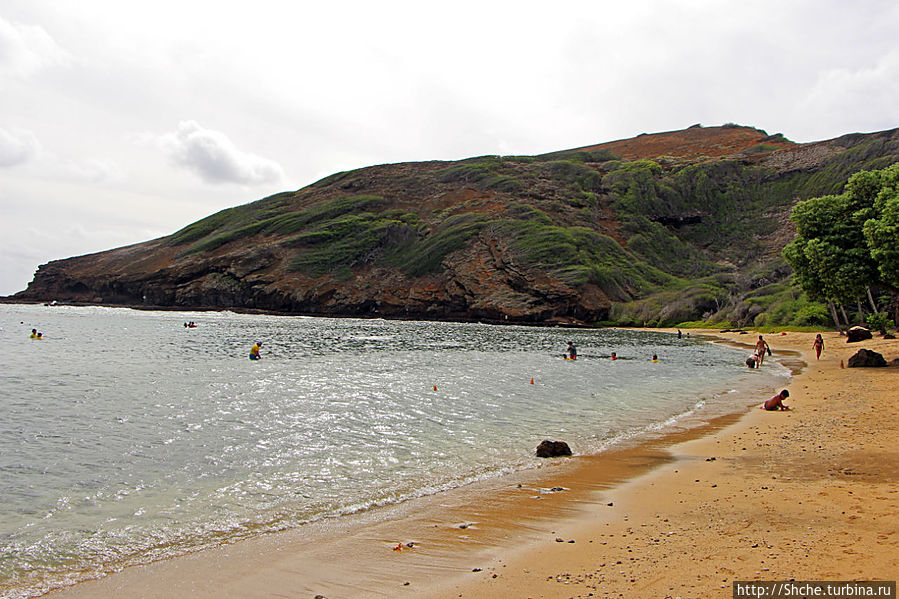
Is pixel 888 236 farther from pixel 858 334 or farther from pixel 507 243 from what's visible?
pixel 507 243

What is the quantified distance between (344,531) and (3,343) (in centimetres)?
5381

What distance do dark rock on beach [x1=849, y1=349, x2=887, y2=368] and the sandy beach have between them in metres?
20.0

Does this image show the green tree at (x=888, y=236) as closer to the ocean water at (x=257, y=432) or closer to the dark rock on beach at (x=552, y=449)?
the ocean water at (x=257, y=432)

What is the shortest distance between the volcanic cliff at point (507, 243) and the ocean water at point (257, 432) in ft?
209

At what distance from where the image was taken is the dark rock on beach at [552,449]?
14.7 meters

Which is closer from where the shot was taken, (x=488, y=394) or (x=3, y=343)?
(x=488, y=394)

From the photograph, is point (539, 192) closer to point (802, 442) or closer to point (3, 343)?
point (3, 343)

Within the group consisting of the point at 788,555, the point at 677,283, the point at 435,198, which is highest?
the point at 435,198

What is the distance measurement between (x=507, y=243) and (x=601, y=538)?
10783 centimetres

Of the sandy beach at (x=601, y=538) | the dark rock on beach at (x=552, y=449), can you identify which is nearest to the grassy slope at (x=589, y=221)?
the dark rock on beach at (x=552, y=449)

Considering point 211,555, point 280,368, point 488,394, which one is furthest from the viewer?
point 280,368

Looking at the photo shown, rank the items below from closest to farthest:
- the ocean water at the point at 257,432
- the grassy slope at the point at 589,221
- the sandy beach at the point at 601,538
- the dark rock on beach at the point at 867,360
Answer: the sandy beach at the point at 601,538
the ocean water at the point at 257,432
the dark rock on beach at the point at 867,360
the grassy slope at the point at 589,221

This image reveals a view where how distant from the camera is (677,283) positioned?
106m

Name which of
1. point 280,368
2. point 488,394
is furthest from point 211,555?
point 280,368
